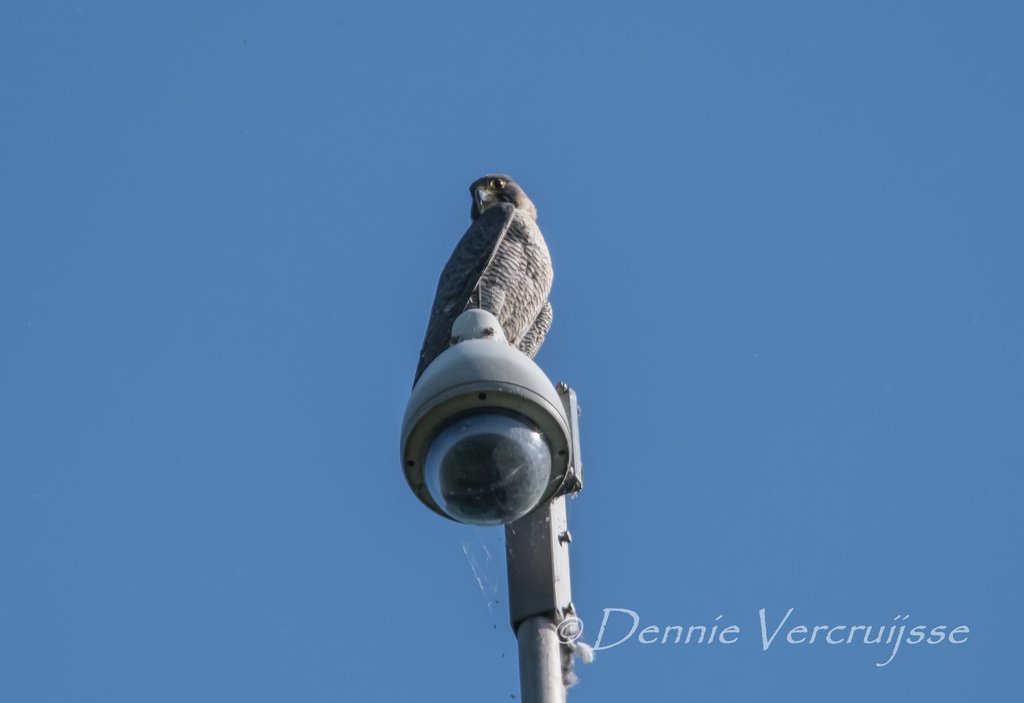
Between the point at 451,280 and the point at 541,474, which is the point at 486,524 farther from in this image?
the point at 451,280

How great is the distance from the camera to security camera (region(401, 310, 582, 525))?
2.66 meters

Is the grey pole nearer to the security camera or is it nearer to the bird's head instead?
the security camera

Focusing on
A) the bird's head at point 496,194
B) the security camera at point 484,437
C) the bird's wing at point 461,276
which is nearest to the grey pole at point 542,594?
the security camera at point 484,437

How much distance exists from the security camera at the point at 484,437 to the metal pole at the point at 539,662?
249 mm

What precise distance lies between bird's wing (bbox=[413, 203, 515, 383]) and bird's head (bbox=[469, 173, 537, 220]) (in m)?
1.54

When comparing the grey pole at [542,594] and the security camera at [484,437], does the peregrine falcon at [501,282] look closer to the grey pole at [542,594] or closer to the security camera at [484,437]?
the grey pole at [542,594]

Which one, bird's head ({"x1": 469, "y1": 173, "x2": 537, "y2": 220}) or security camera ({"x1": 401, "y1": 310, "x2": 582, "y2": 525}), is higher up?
bird's head ({"x1": 469, "y1": 173, "x2": 537, "y2": 220})

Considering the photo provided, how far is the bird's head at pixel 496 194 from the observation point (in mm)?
8711

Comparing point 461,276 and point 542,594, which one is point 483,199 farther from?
point 542,594

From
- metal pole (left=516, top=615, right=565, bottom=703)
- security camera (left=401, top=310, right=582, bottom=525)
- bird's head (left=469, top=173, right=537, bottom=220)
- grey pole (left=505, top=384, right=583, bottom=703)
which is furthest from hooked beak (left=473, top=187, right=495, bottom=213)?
metal pole (left=516, top=615, right=565, bottom=703)

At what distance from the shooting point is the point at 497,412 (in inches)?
108

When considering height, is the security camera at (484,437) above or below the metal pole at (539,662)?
above

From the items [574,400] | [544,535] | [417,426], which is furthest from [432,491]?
[574,400]

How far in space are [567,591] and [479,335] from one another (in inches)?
22.2
